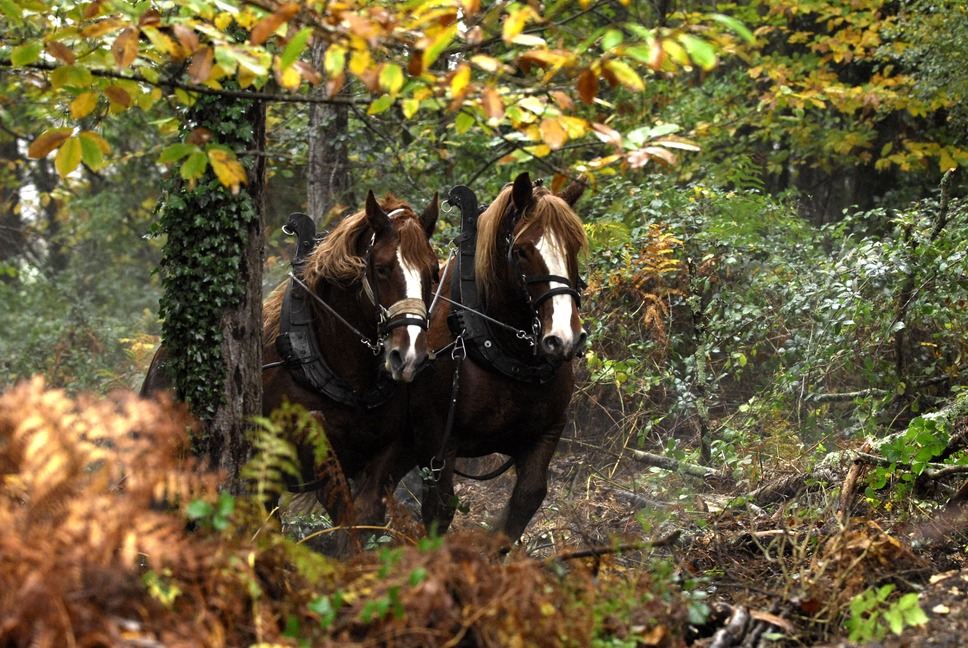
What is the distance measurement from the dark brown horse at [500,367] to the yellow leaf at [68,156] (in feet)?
8.15

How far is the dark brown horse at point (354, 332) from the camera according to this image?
558 cm

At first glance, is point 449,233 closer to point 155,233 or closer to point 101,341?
point 155,233

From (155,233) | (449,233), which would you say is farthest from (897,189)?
(155,233)

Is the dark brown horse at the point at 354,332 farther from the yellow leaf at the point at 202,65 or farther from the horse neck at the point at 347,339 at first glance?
the yellow leaf at the point at 202,65

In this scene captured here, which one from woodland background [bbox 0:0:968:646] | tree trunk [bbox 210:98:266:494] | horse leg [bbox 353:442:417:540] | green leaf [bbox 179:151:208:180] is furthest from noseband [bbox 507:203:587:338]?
green leaf [bbox 179:151:208:180]

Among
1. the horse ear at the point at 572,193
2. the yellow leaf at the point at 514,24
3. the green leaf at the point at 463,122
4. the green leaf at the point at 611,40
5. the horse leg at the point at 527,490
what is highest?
the yellow leaf at the point at 514,24

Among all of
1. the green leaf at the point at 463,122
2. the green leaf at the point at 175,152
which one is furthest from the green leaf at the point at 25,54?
the green leaf at the point at 463,122

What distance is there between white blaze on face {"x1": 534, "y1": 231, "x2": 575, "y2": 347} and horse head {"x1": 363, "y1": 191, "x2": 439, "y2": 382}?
0.65 meters

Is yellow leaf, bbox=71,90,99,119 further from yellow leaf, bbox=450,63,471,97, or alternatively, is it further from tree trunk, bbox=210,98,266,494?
yellow leaf, bbox=450,63,471,97

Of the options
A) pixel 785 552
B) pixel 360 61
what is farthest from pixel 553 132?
pixel 785 552

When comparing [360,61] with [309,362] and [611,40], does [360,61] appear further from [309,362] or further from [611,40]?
[309,362]

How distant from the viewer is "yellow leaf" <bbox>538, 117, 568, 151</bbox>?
11.0 feet

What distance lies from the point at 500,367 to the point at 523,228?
2.69 ft

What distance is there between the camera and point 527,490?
595 cm
